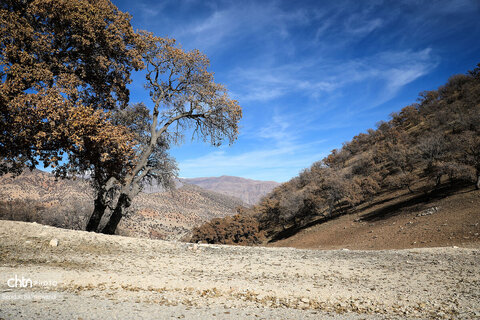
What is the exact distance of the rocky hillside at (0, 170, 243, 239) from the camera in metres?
29.1

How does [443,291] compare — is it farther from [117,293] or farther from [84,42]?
[84,42]

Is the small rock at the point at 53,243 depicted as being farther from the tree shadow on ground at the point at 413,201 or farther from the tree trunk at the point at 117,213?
the tree shadow on ground at the point at 413,201

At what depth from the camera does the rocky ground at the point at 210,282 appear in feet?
14.0

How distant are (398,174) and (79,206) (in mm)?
44569

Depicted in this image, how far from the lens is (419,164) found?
37969 mm

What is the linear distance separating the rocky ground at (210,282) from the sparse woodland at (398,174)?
22.2 meters

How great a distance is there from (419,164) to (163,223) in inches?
2043

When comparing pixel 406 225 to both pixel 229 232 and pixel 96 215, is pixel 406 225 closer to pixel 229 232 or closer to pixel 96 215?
pixel 229 232

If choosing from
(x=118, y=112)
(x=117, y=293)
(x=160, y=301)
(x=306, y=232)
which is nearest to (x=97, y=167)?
(x=118, y=112)

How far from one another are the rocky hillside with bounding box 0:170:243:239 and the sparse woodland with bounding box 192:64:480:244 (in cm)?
1526

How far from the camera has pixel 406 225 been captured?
71.6ft
